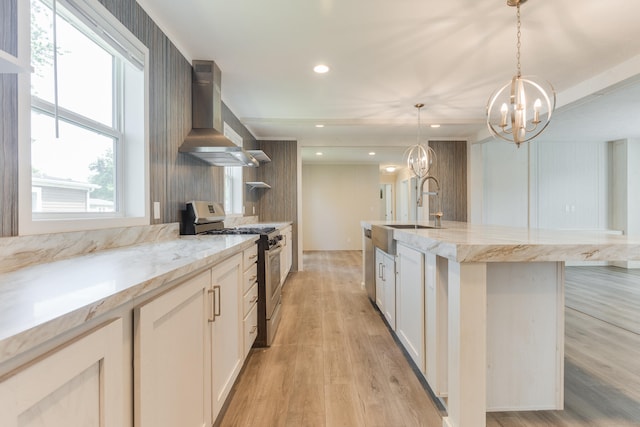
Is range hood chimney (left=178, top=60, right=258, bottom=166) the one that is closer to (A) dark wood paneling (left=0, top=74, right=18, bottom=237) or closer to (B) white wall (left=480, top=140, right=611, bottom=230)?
(A) dark wood paneling (left=0, top=74, right=18, bottom=237)

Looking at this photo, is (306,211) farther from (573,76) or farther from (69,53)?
(69,53)

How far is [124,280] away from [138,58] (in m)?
1.56

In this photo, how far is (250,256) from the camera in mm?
2135

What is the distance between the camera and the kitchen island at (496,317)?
4.20 feet

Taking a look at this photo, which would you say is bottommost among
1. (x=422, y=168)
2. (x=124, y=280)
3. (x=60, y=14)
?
(x=124, y=280)

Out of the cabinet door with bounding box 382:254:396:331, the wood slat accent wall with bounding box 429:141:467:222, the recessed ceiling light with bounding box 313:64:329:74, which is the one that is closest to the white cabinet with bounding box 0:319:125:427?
the cabinet door with bounding box 382:254:396:331

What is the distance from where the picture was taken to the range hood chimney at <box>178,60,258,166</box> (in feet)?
7.67

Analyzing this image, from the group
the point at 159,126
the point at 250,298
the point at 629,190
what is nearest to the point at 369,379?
the point at 250,298

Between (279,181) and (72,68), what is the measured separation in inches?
157

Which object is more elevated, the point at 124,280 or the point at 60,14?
the point at 60,14

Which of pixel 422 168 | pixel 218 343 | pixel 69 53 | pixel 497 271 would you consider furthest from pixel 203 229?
pixel 422 168

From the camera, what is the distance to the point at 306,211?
8.09m

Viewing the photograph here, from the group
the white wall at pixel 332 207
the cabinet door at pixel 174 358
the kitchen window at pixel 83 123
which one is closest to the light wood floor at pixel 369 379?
the cabinet door at pixel 174 358

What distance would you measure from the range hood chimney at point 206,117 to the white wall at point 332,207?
213 inches
